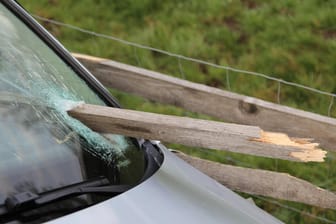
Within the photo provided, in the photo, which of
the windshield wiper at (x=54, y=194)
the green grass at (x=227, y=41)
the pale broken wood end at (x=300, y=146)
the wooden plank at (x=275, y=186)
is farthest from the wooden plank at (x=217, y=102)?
the windshield wiper at (x=54, y=194)

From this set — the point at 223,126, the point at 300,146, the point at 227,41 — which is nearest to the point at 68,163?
the point at 223,126

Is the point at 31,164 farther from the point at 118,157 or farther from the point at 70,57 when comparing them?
the point at 70,57

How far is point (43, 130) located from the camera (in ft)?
7.04

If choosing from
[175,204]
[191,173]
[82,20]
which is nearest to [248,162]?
[191,173]

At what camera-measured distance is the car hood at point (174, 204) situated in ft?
6.11

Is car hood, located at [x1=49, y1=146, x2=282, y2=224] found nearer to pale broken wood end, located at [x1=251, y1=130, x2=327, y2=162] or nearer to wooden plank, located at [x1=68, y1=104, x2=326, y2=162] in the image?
wooden plank, located at [x1=68, y1=104, x2=326, y2=162]

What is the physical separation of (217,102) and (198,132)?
1.04m

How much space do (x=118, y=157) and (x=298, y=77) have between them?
8.27ft

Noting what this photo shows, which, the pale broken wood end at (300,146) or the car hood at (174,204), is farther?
the pale broken wood end at (300,146)

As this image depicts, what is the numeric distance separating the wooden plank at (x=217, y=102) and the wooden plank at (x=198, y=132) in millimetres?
819

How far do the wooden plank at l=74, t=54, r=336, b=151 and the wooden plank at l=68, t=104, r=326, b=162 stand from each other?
32.2 inches

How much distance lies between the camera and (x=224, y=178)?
8.69 ft

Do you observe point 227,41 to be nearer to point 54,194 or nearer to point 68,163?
point 68,163

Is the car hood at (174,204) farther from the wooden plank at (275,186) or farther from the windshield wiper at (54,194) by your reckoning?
the wooden plank at (275,186)
